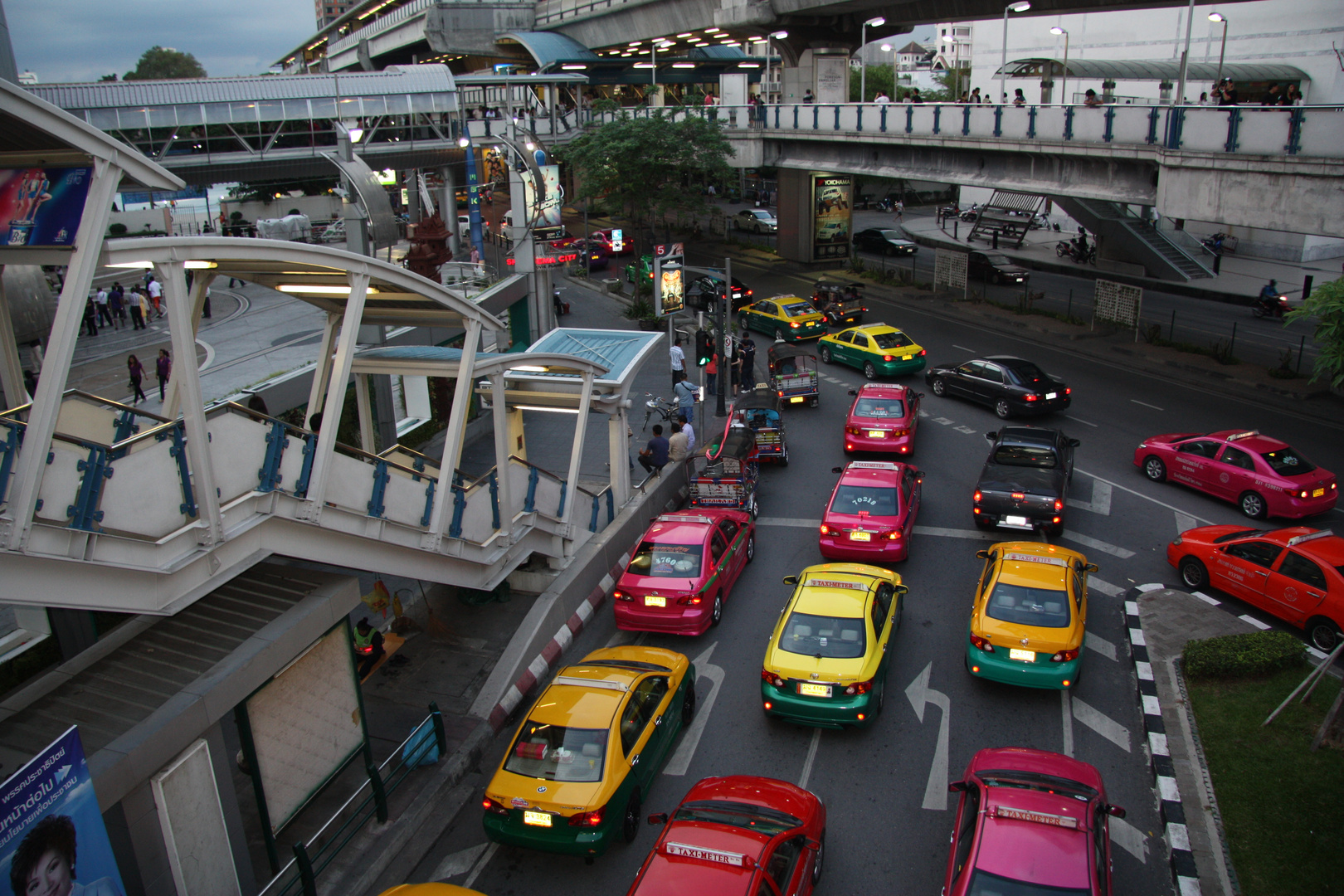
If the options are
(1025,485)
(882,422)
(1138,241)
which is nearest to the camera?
(1025,485)

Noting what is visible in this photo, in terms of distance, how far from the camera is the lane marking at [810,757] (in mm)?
10742

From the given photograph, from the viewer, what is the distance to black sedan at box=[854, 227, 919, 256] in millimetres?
48875

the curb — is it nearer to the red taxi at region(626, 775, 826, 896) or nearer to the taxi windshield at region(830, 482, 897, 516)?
the red taxi at region(626, 775, 826, 896)

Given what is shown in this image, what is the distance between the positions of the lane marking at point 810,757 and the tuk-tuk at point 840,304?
2360 centimetres

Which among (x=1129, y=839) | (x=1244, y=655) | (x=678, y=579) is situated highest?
(x=678, y=579)

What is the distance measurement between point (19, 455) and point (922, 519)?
50.1 ft

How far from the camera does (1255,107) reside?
21.8m

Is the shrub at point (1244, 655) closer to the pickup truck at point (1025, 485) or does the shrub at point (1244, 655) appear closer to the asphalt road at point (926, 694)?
the asphalt road at point (926, 694)

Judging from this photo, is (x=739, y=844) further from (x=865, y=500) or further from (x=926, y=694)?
(x=865, y=500)

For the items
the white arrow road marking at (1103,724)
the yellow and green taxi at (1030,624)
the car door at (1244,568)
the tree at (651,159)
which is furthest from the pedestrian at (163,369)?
the tree at (651,159)

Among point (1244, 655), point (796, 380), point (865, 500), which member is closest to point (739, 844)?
point (1244, 655)

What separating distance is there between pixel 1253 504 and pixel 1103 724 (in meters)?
8.69

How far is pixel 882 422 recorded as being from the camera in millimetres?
20984

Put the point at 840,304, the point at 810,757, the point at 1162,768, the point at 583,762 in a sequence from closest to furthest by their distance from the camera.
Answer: the point at 583,762
the point at 1162,768
the point at 810,757
the point at 840,304
